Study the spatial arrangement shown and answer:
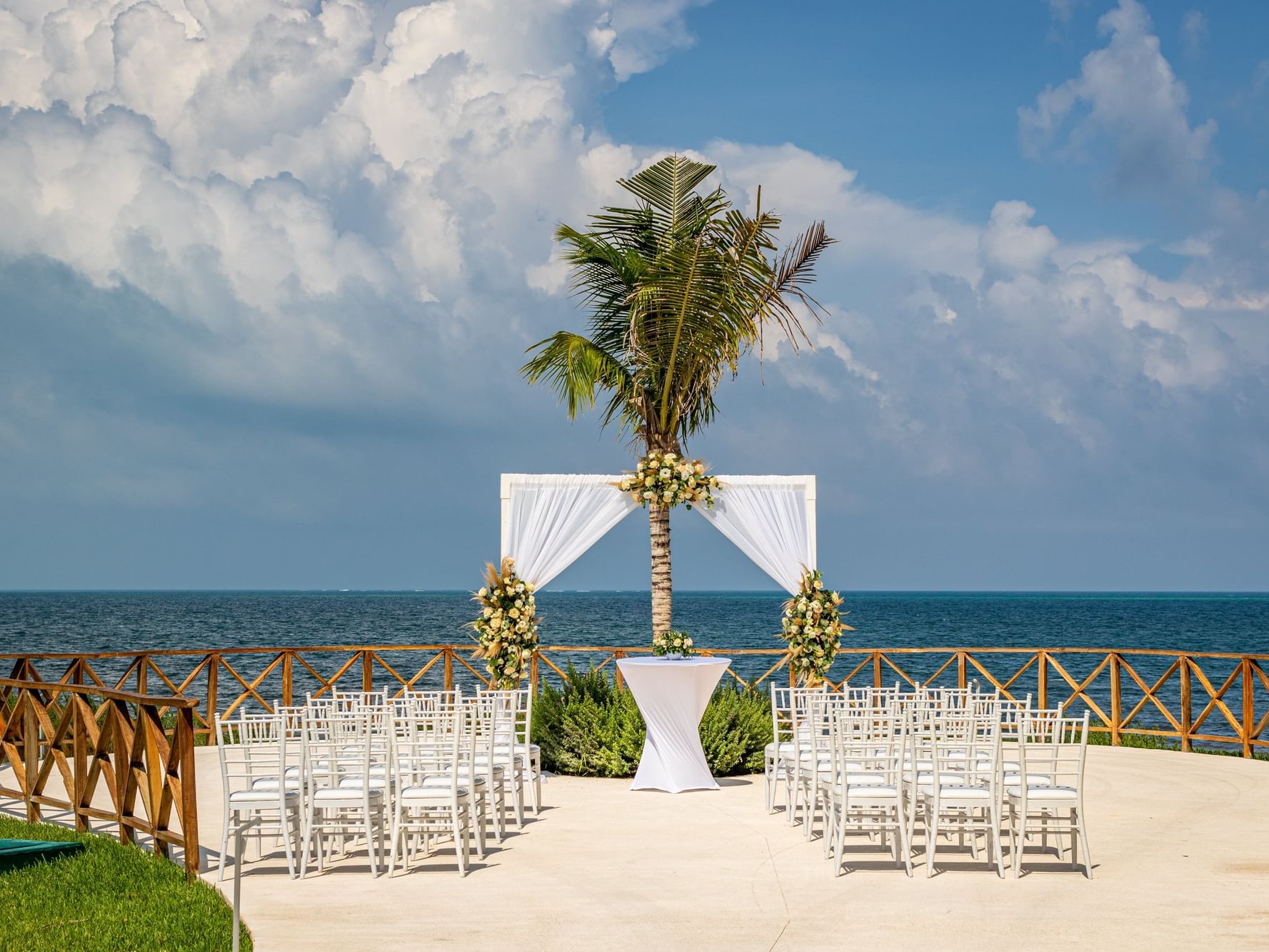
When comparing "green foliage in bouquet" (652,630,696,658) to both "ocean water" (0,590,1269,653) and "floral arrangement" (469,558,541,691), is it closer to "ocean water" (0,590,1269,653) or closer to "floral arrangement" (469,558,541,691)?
"floral arrangement" (469,558,541,691)

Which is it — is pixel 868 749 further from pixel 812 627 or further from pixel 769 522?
pixel 769 522

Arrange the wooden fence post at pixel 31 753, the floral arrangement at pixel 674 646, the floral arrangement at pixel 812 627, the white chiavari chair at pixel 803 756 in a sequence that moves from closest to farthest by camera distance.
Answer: the white chiavari chair at pixel 803 756
the wooden fence post at pixel 31 753
the floral arrangement at pixel 674 646
the floral arrangement at pixel 812 627

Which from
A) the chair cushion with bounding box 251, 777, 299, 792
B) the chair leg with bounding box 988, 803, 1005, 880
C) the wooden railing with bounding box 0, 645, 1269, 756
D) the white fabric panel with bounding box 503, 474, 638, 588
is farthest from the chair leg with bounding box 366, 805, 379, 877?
the white fabric panel with bounding box 503, 474, 638, 588

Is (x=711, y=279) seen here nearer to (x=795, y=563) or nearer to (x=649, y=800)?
(x=795, y=563)

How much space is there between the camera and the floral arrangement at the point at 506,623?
34.6 feet

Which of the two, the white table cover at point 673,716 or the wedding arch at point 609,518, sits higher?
the wedding arch at point 609,518

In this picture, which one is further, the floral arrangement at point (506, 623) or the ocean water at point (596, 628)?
the ocean water at point (596, 628)

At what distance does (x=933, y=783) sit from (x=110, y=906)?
13.3ft

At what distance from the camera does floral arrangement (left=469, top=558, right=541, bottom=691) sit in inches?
415

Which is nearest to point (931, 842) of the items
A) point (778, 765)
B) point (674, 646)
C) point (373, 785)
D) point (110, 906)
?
point (778, 765)

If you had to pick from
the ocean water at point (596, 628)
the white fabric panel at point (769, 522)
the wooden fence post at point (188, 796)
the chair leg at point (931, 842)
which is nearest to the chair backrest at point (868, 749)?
the chair leg at point (931, 842)

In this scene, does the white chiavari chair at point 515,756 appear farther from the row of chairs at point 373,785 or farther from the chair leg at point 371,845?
the chair leg at point 371,845

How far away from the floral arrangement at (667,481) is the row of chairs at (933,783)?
300cm

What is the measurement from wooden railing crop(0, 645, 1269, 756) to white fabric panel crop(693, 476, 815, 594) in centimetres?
111
